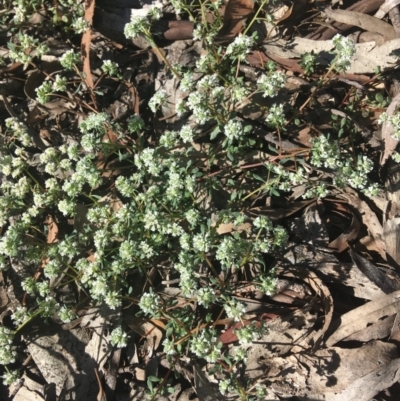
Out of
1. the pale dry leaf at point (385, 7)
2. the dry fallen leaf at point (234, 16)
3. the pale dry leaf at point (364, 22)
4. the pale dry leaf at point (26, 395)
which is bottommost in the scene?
the pale dry leaf at point (26, 395)

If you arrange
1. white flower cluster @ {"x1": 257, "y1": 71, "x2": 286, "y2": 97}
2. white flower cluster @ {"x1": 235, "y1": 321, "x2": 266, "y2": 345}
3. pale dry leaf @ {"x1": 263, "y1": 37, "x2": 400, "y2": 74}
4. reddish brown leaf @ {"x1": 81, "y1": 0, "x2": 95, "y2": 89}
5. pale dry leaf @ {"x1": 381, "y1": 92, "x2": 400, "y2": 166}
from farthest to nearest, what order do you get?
reddish brown leaf @ {"x1": 81, "y1": 0, "x2": 95, "y2": 89} → pale dry leaf @ {"x1": 263, "y1": 37, "x2": 400, "y2": 74} → pale dry leaf @ {"x1": 381, "y1": 92, "x2": 400, "y2": 166} → white flower cluster @ {"x1": 257, "y1": 71, "x2": 286, "y2": 97} → white flower cluster @ {"x1": 235, "y1": 321, "x2": 266, "y2": 345}

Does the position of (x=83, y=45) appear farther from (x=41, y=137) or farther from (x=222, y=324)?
(x=222, y=324)

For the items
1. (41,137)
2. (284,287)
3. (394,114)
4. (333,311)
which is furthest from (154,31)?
(333,311)

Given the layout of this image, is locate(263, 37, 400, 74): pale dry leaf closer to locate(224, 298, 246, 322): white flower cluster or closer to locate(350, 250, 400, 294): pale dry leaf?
locate(350, 250, 400, 294): pale dry leaf

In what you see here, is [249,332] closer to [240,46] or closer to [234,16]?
[240,46]

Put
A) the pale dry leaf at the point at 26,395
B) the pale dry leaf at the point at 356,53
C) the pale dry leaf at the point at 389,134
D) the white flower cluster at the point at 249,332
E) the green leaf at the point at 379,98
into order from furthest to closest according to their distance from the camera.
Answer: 1. the pale dry leaf at the point at 26,395
2. the pale dry leaf at the point at 356,53
3. the green leaf at the point at 379,98
4. the pale dry leaf at the point at 389,134
5. the white flower cluster at the point at 249,332

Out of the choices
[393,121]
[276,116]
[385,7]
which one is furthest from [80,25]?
[393,121]

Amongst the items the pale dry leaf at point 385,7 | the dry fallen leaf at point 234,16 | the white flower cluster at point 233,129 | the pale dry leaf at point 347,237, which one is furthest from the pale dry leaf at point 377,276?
the dry fallen leaf at point 234,16

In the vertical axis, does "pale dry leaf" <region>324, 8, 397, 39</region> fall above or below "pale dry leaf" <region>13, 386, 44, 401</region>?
above

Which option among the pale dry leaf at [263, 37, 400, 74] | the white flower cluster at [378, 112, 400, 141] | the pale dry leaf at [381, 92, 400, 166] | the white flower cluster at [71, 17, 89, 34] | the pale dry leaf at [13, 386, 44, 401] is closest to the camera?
the white flower cluster at [378, 112, 400, 141]

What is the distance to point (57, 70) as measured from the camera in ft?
17.5

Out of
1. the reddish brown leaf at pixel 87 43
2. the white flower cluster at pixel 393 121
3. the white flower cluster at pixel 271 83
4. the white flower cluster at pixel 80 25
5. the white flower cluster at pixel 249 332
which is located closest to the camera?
the white flower cluster at pixel 249 332

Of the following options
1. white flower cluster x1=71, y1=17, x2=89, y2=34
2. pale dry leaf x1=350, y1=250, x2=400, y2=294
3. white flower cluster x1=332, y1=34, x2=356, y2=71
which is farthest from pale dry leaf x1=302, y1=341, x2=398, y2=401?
white flower cluster x1=71, y1=17, x2=89, y2=34

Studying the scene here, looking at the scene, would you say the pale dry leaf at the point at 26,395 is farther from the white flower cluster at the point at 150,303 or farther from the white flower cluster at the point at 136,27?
the white flower cluster at the point at 136,27
